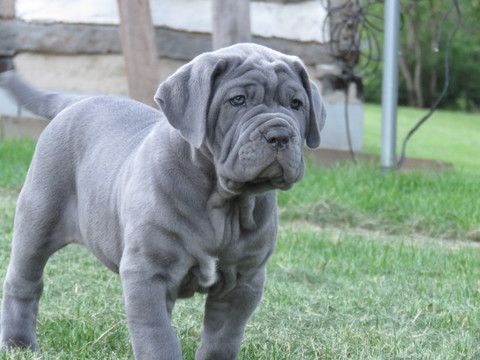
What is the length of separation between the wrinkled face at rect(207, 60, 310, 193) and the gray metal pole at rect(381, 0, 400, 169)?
21.0ft

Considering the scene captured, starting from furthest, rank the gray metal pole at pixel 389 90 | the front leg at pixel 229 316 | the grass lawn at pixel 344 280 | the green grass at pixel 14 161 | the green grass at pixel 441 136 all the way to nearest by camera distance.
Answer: the green grass at pixel 441 136 < the gray metal pole at pixel 389 90 < the green grass at pixel 14 161 < the grass lawn at pixel 344 280 < the front leg at pixel 229 316

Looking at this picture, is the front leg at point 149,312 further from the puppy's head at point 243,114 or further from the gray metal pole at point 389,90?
the gray metal pole at point 389,90

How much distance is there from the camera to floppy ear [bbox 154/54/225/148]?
3766mm

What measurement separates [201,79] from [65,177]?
1001 millimetres

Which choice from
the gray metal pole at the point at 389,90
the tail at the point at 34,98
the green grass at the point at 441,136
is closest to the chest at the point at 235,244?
the tail at the point at 34,98

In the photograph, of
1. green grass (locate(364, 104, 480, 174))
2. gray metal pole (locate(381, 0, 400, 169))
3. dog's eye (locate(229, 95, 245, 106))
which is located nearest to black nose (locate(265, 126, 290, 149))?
dog's eye (locate(229, 95, 245, 106))

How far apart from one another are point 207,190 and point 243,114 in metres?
0.35

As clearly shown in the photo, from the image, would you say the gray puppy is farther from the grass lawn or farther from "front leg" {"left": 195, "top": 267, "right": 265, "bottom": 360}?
the grass lawn

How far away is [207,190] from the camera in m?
3.91

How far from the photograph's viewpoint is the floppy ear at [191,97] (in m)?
3.77

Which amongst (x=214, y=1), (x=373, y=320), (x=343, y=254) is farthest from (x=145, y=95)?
(x=373, y=320)

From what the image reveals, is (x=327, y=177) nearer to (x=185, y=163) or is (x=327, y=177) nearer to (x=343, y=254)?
(x=343, y=254)

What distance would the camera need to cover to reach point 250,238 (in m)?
3.94

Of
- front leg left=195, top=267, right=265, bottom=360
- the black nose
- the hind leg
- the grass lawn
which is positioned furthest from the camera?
the grass lawn
